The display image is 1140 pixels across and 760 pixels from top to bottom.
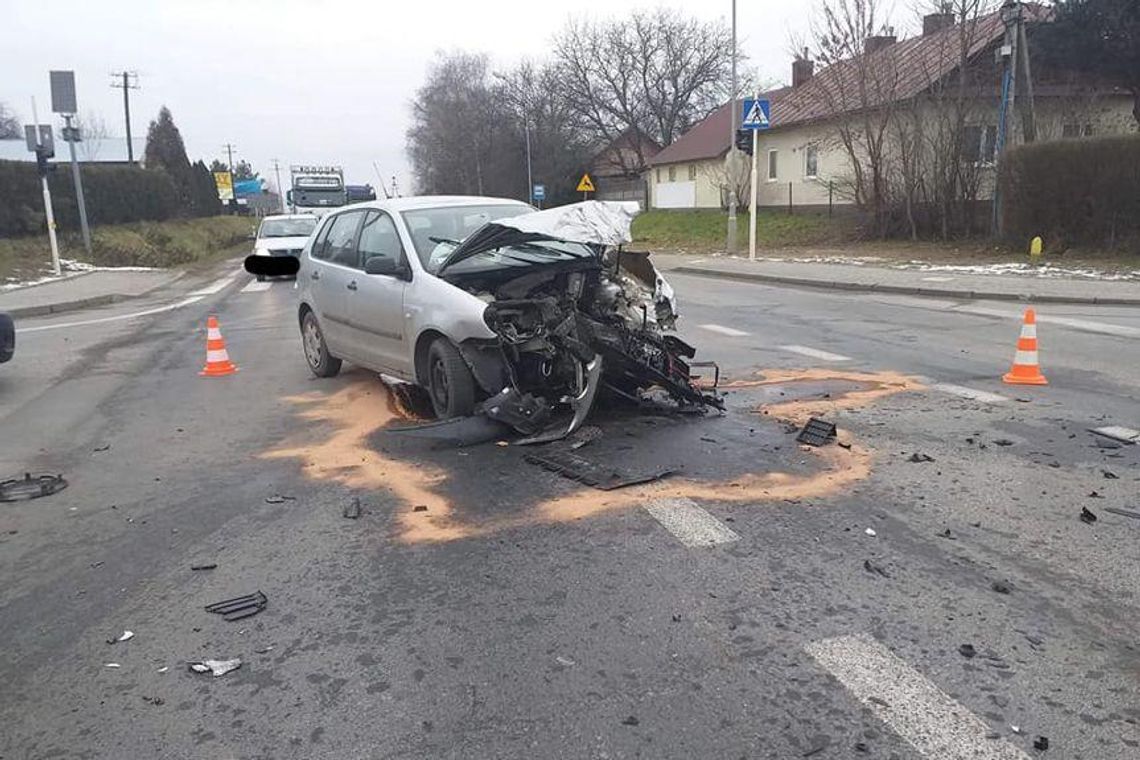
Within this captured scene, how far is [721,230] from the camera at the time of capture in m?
38.8

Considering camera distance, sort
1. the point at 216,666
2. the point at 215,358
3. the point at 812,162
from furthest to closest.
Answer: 1. the point at 812,162
2. the point at 215,358
3. the point at 216,666

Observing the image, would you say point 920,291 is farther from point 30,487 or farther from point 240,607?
point 240,607

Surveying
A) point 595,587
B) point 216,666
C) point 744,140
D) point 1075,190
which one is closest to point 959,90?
point 1075,190

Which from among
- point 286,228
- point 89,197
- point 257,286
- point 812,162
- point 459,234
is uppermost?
point 812,162

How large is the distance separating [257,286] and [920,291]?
54.2ft

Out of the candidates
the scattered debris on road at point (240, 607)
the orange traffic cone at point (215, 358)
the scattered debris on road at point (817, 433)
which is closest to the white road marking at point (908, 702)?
the scattered debris on road at point (240, 607)

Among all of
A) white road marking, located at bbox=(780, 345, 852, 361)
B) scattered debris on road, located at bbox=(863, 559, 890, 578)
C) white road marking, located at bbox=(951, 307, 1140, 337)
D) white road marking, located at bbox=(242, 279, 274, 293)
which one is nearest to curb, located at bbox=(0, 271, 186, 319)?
white road marking, located at bbox=(242, 279, 274, 293)

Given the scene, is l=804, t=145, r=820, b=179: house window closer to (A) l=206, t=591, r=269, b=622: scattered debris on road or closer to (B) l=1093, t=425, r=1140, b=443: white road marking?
(B) l=1093, t=425, r=1140, b=443: white road marking

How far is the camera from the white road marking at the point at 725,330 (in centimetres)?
1166

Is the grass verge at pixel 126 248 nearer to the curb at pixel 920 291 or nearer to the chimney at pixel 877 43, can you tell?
the curb at pixel 920 291

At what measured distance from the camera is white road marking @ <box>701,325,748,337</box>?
11.7 m

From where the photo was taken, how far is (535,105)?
74062 mm

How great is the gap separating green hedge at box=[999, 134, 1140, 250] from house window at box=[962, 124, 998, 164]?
3345 mm

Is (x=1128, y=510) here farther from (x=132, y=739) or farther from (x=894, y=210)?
(x=894, y=210)
